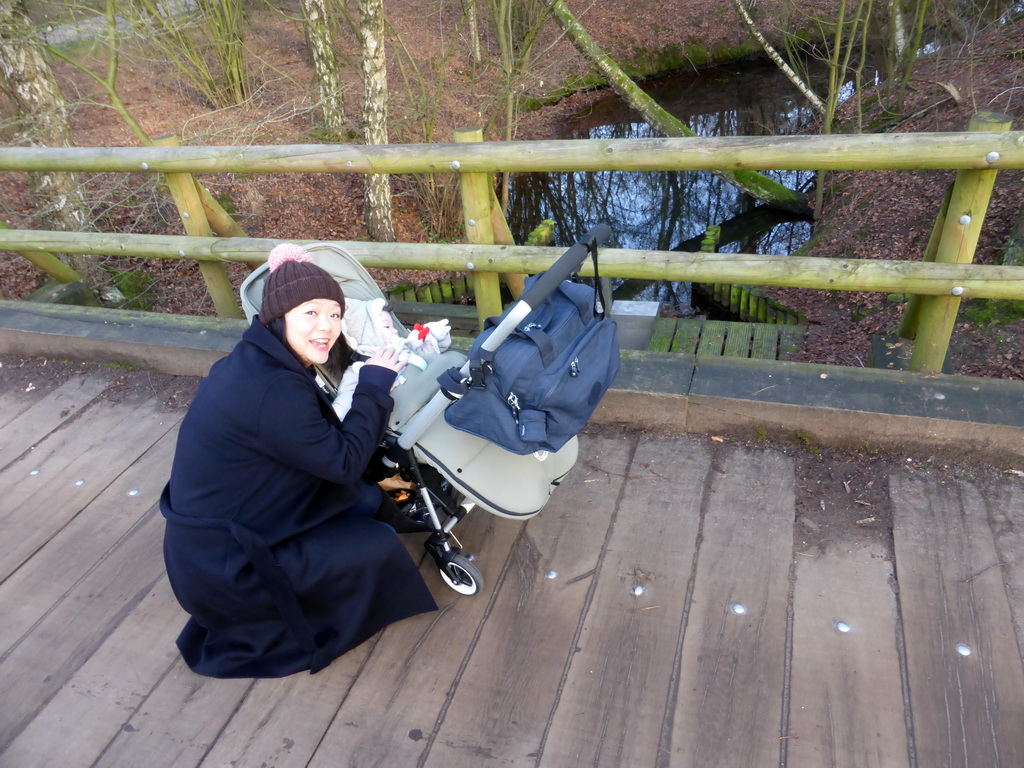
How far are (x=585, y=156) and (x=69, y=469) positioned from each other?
8.54ft

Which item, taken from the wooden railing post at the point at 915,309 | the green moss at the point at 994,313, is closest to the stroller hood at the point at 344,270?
the wooden railing post at the point at 915,309

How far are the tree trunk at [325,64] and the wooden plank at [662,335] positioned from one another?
6088mm

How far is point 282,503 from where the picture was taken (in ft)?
6.80

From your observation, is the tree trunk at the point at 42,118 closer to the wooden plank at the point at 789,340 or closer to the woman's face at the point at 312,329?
the woman's face at the point at 312,329

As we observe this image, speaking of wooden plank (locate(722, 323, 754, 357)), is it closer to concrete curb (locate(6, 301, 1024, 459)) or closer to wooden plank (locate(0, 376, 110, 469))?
concrete curb (locate(6, 301, 1024, 459))

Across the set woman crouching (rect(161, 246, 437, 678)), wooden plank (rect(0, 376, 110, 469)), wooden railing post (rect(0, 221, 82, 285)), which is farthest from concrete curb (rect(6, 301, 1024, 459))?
wooden railing post (rect(0, 221, 82, 285))

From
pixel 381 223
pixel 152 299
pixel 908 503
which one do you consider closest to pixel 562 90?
pixel 381 223

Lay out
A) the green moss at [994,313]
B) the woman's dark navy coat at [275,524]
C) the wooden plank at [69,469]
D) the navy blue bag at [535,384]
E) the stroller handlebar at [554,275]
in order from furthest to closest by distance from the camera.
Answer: the green moss at [994,313] → the wooden plank at [69,469] → the woman's dark navy coat at [275,524] → the navy blue bag at [535,384] → the stroller handlebar at [554,275]

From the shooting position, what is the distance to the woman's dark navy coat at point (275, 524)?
1961 millimetres

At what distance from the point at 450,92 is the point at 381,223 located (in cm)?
326

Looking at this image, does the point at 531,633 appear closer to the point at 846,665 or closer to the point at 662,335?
the point at 846,665

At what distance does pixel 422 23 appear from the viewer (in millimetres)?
14000

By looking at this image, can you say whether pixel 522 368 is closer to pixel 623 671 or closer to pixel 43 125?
pixel 623 671

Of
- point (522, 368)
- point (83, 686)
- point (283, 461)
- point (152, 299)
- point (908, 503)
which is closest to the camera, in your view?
point (522, 368)
